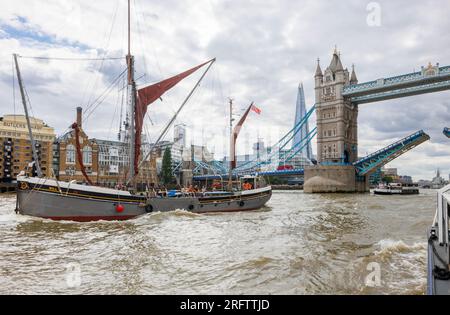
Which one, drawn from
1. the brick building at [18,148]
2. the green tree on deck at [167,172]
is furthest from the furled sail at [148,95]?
the green tree on deck at [167,172]

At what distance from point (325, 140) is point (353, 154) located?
815cm

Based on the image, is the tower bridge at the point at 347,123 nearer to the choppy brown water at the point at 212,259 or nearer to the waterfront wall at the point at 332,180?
the waterfront wall at the point at 332,180

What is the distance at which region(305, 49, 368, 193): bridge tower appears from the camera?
65.6m

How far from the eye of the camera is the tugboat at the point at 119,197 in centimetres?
1920

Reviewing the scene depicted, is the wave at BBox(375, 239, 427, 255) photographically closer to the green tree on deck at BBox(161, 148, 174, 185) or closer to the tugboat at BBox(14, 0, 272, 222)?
the tugboat at BBox(14, 0, 272, 222)

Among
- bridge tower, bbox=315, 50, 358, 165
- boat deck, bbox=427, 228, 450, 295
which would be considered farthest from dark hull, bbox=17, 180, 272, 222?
bridge tower, bbox=315, 50, 358, 165

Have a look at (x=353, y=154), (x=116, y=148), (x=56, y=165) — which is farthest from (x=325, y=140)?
(x=56, y=165)

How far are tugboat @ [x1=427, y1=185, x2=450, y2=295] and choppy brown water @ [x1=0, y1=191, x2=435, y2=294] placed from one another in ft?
3.05

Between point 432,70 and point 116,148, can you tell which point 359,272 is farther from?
point 116,148

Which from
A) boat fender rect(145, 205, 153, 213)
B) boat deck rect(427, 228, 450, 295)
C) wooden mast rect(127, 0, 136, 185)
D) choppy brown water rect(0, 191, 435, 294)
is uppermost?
wooden mast rect(127, 0, 136, 185)

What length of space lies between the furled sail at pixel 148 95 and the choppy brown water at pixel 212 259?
9.47 m

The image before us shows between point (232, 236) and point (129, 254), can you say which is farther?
point (232, 236)

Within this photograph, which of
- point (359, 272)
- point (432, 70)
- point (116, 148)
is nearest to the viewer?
point (359, 272)

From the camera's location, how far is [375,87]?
6475 centimetres
